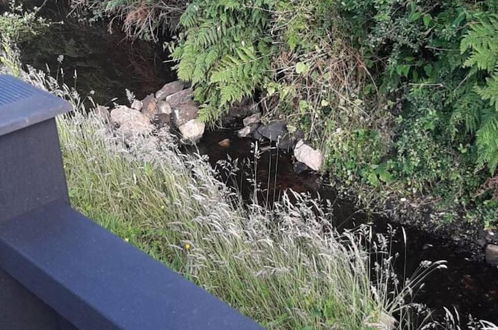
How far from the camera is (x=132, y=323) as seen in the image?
141cm

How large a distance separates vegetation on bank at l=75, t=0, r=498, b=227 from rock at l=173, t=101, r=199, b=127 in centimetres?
20

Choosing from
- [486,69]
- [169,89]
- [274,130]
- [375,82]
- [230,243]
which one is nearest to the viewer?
[230,243]

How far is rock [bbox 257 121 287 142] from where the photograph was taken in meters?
6.47

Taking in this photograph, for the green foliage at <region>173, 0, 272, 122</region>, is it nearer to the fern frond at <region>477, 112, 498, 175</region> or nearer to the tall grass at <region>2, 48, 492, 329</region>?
the tall grass at <region>2, 48, 492, 329</region>

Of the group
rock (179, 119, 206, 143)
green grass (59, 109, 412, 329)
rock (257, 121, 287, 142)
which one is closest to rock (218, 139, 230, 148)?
rock (179, 119, 206, 143)

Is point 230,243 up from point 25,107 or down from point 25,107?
down

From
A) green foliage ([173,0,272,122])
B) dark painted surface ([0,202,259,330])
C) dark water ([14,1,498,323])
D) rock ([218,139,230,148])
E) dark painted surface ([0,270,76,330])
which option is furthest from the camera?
rock ([218,139,230,148])

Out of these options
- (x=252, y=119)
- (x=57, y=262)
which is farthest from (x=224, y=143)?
(x=57, y=262)

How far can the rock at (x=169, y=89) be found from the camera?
7434 millimetres

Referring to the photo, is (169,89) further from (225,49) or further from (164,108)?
(225,49)

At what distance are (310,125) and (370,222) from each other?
1.32m

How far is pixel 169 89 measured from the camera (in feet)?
24.7

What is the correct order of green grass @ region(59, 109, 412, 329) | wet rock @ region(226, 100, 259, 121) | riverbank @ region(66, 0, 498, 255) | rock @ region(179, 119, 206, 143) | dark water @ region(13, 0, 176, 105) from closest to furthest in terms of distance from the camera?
green grass @ region(59, 109, 412, 329)
riverbank @ region(66, 0, 498, 255)
rock @ region(179, 119, 206, 143)
wet rock @ region(226, 100, 259, 121)
dark water @ region(13, 0, 176, 105)

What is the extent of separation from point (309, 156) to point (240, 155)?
2.58 ft
